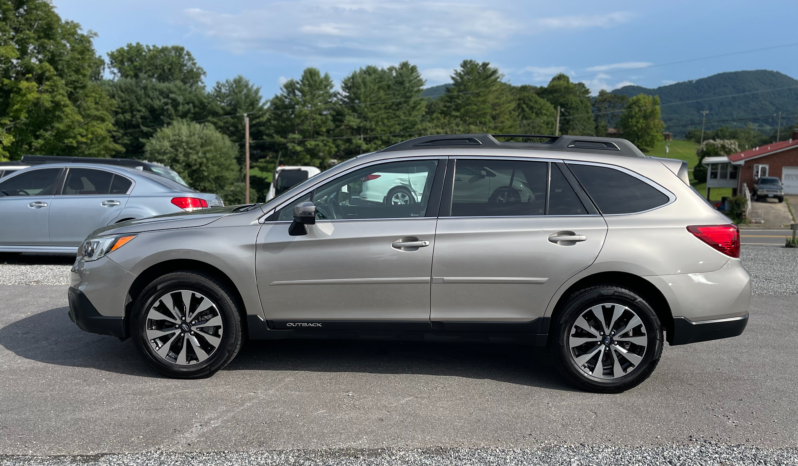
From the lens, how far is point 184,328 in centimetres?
455

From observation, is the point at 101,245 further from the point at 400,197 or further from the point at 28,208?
the point at 28,208

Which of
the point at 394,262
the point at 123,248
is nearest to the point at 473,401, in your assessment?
the point at 394,262

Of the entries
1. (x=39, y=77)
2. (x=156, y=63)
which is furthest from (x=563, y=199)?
(x=156, y=63)

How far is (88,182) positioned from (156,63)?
327ft

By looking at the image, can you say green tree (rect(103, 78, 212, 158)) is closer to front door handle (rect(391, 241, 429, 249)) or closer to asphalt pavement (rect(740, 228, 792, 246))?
asphalt pavement (rect(740, 228, 792, 246))

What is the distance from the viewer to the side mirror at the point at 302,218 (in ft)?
14.3

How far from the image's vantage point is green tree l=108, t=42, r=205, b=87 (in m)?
99.0

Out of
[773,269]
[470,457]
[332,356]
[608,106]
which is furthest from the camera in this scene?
[608,106]

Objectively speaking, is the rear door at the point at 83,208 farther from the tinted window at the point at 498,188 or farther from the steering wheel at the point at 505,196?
the steering wheel at the point at 505,196

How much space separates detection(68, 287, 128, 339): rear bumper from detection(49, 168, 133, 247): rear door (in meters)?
4.92

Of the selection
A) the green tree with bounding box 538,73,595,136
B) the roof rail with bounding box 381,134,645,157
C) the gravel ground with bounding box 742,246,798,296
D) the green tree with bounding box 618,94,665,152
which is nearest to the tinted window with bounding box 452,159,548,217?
the roof rail with bounding box 381,134,645,157

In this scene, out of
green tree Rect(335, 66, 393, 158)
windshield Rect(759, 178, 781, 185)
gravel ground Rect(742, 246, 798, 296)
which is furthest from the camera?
green tree Rect(335, 66, 393, 158)

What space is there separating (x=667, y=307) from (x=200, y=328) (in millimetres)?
3410

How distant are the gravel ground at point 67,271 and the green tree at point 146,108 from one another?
64058 mm
